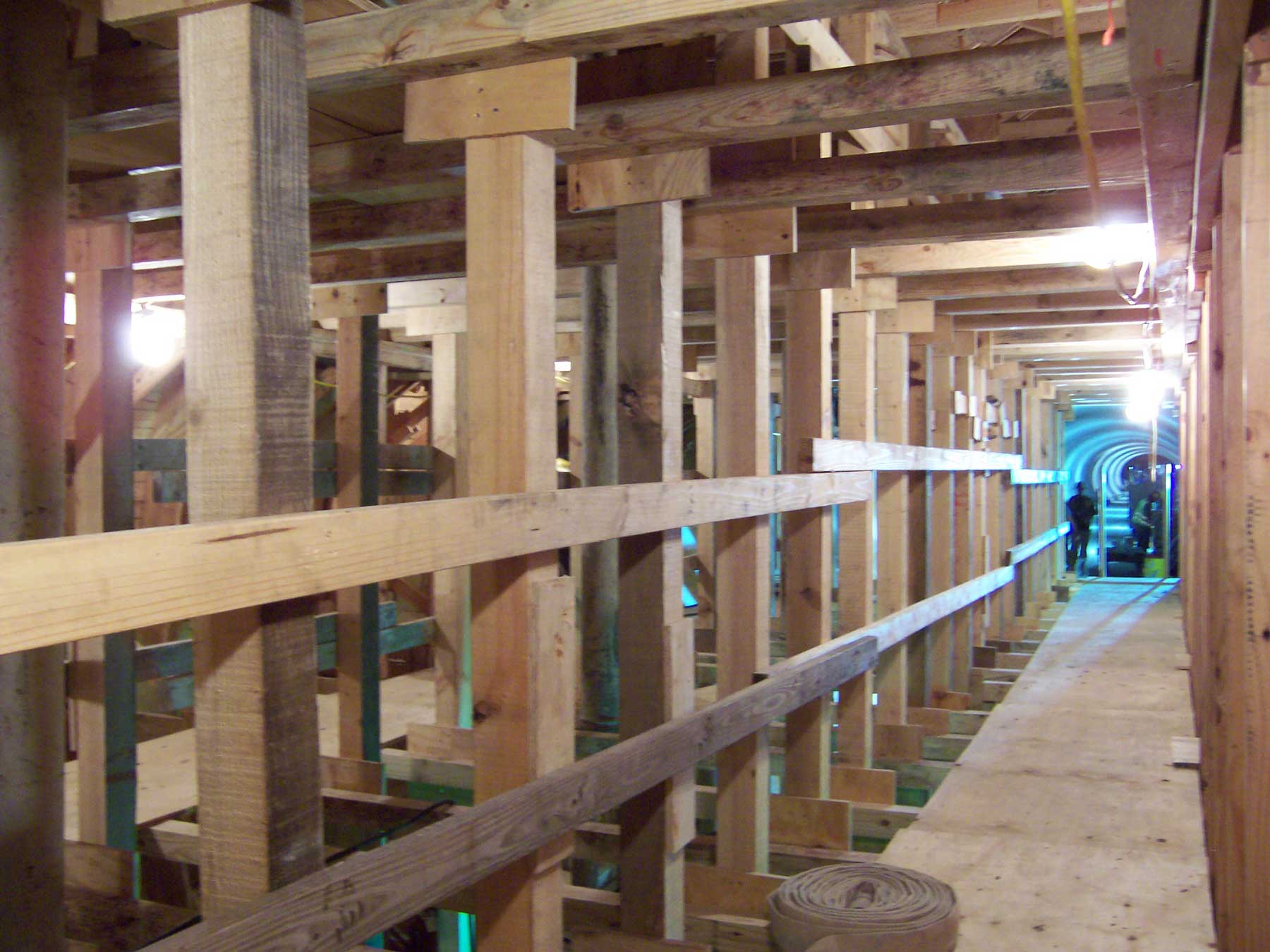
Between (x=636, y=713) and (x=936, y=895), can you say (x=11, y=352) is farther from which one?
(x=936, y=895)

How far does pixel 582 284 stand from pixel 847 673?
272 cm

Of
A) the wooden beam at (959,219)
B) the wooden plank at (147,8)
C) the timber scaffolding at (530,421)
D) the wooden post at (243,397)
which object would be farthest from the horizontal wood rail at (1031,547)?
the wooden plank at (147,8)

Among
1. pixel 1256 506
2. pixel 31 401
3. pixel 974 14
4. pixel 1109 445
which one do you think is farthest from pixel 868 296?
pixel 1109 445

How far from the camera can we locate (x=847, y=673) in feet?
14.2

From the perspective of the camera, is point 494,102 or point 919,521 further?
point 919,521

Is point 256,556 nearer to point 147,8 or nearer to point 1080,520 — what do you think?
point 147,8

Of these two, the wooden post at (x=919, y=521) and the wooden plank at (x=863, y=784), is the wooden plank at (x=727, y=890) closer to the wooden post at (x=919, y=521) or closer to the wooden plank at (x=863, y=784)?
the wooden plank at (x=863, y=784)

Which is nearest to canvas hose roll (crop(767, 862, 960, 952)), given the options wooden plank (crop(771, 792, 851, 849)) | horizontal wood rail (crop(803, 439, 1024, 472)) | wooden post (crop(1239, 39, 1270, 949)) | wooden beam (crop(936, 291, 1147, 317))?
wooden post (crop(1239, 39, 1270, 949))

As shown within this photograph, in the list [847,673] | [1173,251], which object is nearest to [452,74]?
[1173,251]

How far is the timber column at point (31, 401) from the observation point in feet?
8.36

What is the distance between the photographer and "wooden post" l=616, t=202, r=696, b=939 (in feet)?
10.5

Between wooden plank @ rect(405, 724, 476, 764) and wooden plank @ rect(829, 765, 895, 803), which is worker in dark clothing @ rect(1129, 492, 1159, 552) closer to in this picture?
wooden plank @ rect(829, 765, 895, 803)

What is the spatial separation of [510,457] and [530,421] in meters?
0.09

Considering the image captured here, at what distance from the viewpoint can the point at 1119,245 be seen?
440cm
